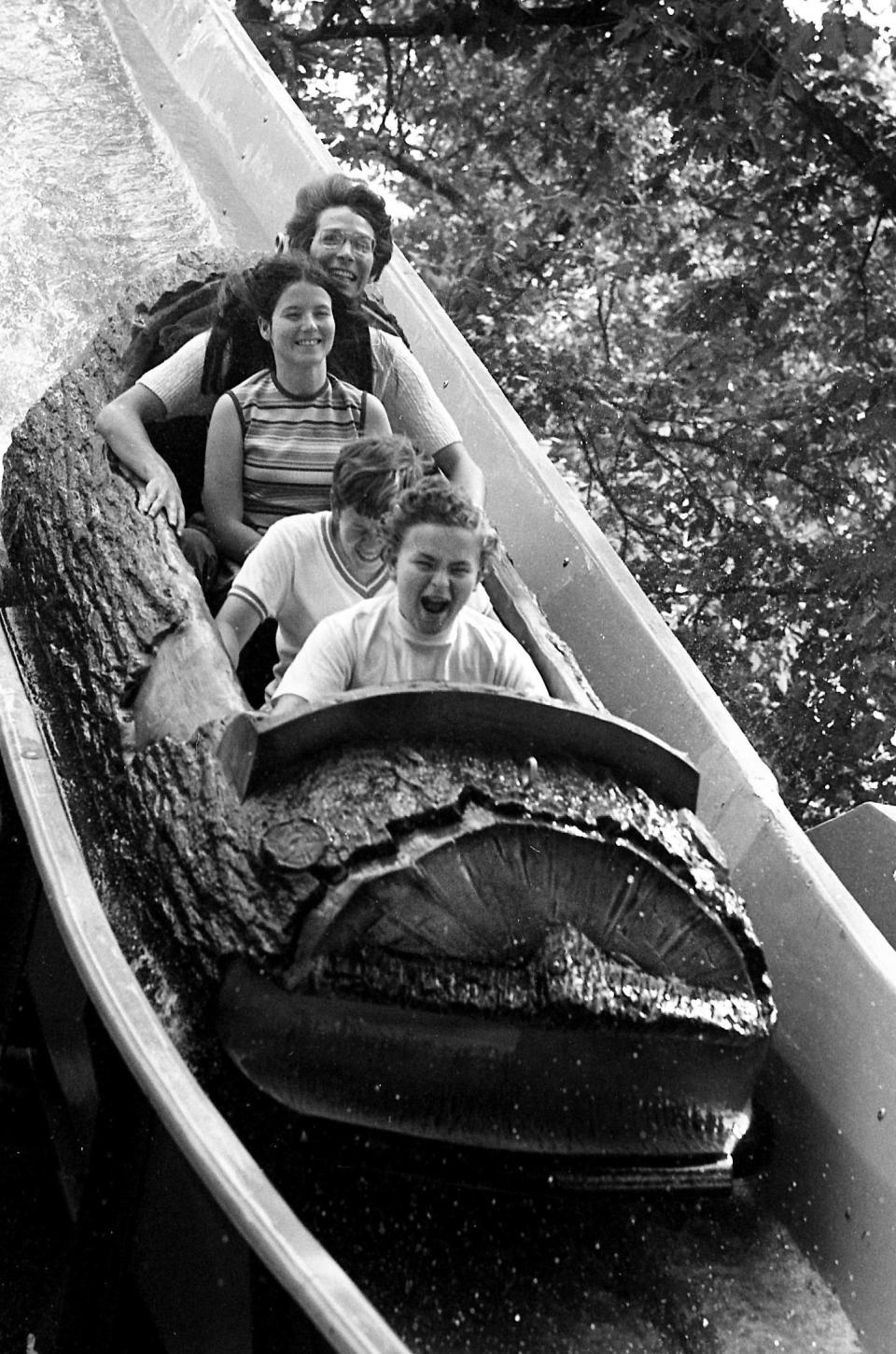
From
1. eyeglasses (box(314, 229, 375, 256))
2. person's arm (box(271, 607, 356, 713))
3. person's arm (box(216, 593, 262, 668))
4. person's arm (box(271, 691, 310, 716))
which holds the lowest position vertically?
person's arm (box(271, 691, 310, 716))

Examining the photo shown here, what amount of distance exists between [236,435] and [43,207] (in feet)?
9.00

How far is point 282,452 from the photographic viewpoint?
3.96 m

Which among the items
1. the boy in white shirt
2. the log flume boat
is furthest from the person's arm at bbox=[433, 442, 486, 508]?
the boy in white shirt

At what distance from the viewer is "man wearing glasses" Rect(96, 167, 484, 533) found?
4125 millimetres

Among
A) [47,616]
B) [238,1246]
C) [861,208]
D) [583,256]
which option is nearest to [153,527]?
[47,616]

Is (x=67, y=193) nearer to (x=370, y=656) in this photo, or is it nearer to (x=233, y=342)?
(x=233, y=342)

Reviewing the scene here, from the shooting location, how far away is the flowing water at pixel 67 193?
5.81m

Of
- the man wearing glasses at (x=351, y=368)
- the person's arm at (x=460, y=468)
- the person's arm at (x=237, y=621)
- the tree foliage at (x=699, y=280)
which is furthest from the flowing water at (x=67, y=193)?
the person's arm at (x=237, y=621)

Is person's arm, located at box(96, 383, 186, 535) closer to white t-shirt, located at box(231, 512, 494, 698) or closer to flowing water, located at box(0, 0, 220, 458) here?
white t-shirt, located at box(231, 512, 494, 698)

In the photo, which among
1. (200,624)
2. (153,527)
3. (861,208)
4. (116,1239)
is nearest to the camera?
(116,1239)

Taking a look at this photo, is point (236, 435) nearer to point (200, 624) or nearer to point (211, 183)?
point (200, 624)

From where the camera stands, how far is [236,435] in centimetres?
394

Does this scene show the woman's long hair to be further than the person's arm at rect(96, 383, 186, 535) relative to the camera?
Yes

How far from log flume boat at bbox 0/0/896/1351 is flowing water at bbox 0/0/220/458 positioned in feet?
6.78
